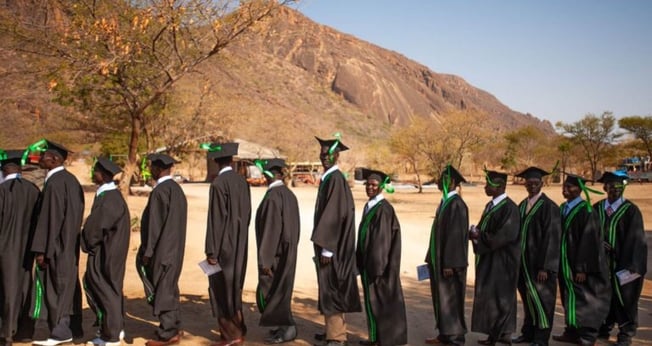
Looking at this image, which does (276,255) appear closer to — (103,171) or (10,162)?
(103,171)

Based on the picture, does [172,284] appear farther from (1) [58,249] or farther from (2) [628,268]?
(2) [628,268]

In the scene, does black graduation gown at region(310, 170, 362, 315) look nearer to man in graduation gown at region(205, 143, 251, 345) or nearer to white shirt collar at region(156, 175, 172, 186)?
man in graduation gown at region(205, 143, 251, 345)

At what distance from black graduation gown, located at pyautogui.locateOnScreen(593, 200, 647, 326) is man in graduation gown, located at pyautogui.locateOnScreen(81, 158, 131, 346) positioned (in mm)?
5980

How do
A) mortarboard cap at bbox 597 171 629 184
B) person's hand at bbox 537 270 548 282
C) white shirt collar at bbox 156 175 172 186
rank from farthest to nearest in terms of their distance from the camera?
mortarboard cap at bbox 597 171 629 184, person's hand at bbox 537 270 548 282, white shirt collar at bbox 156 175 172 186

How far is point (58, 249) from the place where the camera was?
6.23m

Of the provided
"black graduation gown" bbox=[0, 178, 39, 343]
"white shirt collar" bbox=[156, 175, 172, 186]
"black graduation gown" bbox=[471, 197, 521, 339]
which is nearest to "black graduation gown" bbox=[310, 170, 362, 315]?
"black graduation gown" bbox=[471, 197, 521, 339]

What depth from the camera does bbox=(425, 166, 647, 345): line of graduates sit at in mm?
6652

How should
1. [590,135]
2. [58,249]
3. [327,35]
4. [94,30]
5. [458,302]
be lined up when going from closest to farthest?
[58,249] < [458,302] < [94,30] < [590,135] < [327,35]

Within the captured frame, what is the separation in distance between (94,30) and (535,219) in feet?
32.3

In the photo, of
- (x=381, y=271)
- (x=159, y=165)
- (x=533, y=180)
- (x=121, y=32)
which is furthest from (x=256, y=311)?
(x=121, y=32)

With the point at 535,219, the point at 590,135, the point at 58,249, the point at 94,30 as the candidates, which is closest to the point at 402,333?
the point at 535,219

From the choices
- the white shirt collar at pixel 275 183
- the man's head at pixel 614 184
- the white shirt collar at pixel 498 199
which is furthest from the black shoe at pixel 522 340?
the white shirt collar at pixel 275 183

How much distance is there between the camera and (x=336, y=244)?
21.2 ft

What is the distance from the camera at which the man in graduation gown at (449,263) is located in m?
6.62
